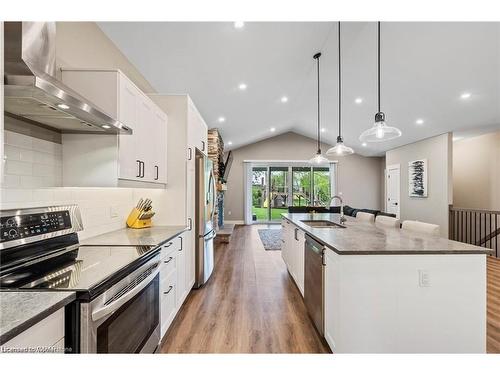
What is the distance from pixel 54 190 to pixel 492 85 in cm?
582

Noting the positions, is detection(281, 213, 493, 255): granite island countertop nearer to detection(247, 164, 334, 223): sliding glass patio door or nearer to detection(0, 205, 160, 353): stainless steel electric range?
detection(0, 205, 160, 353): stainless steel electric range

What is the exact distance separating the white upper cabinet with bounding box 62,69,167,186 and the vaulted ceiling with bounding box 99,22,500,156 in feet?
2.71

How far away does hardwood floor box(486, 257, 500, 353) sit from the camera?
77.3 inches

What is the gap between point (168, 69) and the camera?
3111 mm

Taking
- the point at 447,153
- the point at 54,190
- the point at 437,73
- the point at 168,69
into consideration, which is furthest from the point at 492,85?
the point at 54,190

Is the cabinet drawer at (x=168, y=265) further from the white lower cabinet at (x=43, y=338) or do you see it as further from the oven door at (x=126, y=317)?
the white lower cabinet at (x=43, y=338)

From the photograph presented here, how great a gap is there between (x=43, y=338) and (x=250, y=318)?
6.28 feet

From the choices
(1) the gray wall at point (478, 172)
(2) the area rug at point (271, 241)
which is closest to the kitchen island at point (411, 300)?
(2) the area rug at point (271, 241)

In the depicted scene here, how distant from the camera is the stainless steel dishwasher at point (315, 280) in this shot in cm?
194

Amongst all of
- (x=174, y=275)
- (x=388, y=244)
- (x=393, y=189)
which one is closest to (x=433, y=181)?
(x=393, y=189)

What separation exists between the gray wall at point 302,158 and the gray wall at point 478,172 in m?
3.38

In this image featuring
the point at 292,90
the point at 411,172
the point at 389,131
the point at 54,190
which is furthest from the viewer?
the point at 411,172

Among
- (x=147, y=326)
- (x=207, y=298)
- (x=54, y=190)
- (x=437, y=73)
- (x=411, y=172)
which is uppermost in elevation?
(x=437, y=73)

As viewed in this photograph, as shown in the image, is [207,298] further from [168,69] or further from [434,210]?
[434,210]
